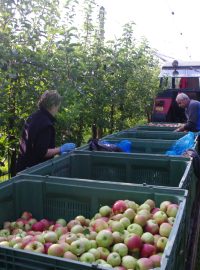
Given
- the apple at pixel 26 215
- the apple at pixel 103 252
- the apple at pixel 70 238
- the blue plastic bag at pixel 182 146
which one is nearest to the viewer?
the apple at pixel 103 252

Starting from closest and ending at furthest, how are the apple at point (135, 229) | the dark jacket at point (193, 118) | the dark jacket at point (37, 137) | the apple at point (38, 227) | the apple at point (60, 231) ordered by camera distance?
the apple at point (135, 229), the apple at point (60, 231), the apple at point (38, 227), the dark jacket at point (37, 137), the dark jacket at point (193, 118)

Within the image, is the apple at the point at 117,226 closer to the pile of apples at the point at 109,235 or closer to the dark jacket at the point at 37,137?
the pile of apples at the point at 109,235

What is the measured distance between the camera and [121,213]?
96.0 inches

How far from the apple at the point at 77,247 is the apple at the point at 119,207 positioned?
513 millimetres

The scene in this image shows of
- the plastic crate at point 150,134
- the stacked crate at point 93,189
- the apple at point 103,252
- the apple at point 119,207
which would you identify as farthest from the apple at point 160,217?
the plastic crate at point 150,134

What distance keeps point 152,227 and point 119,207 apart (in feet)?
0.94

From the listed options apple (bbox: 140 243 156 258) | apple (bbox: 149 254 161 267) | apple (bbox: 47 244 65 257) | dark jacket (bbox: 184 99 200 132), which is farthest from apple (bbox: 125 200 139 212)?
dark jacket (bbox: 184 99 200 132)

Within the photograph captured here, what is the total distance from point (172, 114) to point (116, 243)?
23.0 feet

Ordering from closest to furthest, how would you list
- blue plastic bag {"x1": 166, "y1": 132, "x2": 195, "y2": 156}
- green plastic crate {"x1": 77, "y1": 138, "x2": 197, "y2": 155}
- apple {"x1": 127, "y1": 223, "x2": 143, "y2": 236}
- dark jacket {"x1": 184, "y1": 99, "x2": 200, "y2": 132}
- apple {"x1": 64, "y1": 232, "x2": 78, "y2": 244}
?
apple {"x1": 64, "y1": 232, "x2": 78, "y2": 244}
apple {"x1": 127, "y1": 223, "x2": 143, "y2": 236}
blue plastic bag {"x1": 166, "y1": 132, "x2": 195, "y2": 156}
green plastic crate {"x1": 77, "y1": 138, "x2": 197, "y2": 155}
dark jacket {"x1": 184, "y1": 99, "x2": 200, "y2": 132}

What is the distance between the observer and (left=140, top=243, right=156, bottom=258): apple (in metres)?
2.03

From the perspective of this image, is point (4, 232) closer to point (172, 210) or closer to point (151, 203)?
point (151, 203)

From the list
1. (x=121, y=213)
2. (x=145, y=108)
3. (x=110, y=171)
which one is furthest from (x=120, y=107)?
(x=121, y=213)

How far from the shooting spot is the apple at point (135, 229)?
2.22 metres

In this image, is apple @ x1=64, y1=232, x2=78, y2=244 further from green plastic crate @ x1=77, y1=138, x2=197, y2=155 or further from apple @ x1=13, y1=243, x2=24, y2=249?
green plastic crate @ x1=77, y1=138, x2=197, y2=155
